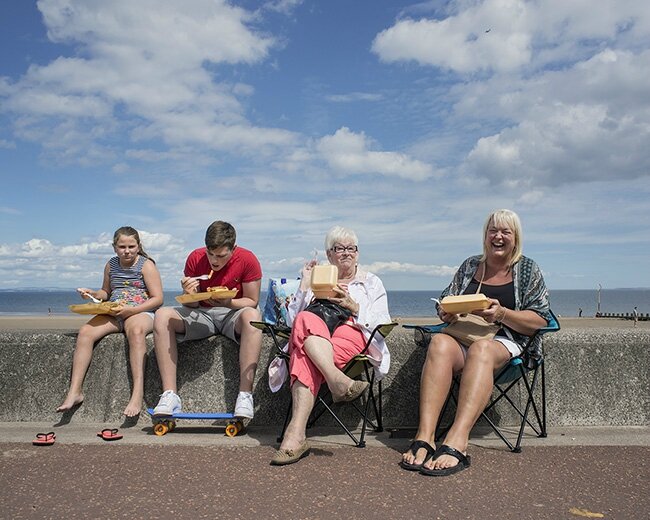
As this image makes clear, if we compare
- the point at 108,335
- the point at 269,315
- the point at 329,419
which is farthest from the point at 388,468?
the point at 108,335

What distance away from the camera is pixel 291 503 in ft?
9.76

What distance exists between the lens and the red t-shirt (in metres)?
4.78

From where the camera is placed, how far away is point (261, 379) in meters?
4.70

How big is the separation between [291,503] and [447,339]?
150 centimetres

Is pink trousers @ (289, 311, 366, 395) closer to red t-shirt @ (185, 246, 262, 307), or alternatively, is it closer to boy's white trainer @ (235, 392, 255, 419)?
boy's white trainer @ (235, 392, 255, 419)

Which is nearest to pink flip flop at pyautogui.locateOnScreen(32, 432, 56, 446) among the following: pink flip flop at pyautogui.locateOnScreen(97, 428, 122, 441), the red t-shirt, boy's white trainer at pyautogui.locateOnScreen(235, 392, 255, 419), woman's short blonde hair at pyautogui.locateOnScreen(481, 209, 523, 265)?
pink flip flop at pyautogui.locateOnScreen(97, 428, 122, 441)

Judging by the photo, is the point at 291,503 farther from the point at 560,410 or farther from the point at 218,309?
the point at 560,410

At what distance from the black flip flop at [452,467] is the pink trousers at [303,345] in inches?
32.4

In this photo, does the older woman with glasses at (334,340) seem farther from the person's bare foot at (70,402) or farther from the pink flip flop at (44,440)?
the person's bare foot at (70,402)

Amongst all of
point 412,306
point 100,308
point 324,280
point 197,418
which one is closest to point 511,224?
point 324,280

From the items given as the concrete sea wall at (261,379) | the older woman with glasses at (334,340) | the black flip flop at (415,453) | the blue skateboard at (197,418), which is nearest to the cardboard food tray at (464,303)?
the older woman with glasses at (334,340)

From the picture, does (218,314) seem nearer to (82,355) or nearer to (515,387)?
(82,355)

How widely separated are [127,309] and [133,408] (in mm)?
729

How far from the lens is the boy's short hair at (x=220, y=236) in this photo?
457 centimetres
